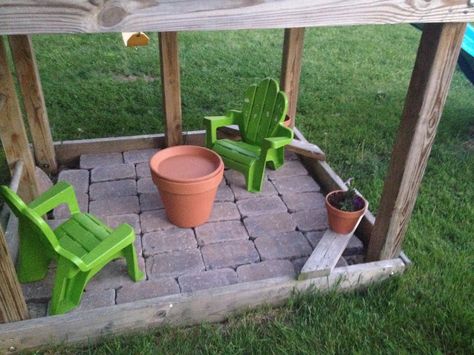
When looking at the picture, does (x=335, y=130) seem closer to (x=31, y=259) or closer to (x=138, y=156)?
(x=138, y=156)

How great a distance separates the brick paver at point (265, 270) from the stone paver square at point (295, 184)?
2.40 feet

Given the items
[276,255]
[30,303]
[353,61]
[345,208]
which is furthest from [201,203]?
[353,61]

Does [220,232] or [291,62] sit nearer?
[220,232]

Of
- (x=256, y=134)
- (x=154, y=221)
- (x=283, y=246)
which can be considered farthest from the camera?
(x=256, y=134)

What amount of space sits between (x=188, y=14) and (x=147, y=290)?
1.43 metres

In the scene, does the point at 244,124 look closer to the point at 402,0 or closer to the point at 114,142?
the point at 114,142

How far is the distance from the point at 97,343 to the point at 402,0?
75.3 inches

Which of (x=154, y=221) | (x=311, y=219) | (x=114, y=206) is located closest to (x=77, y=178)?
(x=114, y=206)

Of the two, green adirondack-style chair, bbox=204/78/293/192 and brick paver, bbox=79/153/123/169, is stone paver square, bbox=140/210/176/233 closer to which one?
green adirondack-style chair, bbox=204/78/293/192

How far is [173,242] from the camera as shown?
2557 millimetres

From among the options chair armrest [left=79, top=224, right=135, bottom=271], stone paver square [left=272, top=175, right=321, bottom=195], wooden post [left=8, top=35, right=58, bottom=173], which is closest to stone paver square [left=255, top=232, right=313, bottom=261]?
stone paver square [left=272, top=175, right=321, bottom=195]

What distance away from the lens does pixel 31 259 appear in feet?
7.17

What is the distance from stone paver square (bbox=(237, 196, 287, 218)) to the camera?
2843mm

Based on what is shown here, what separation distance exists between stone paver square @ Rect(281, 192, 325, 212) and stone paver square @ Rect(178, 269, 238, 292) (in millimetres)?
746
